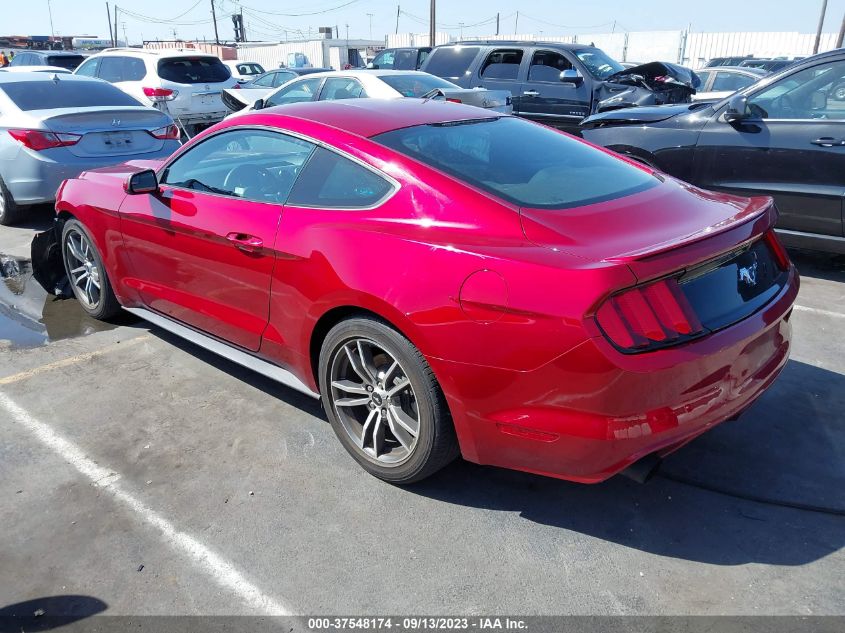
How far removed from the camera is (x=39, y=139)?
690 centimetres

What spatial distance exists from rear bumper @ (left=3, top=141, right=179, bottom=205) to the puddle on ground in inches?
50.1

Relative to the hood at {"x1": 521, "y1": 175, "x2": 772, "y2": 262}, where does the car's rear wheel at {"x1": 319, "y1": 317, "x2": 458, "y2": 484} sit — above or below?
below

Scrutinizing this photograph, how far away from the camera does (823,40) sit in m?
40.8

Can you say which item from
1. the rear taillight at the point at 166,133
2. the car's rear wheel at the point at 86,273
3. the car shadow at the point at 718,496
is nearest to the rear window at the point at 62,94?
the rear taillight at the point at 166,133

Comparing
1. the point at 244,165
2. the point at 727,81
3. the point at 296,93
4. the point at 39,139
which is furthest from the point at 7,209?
the point at 727,81

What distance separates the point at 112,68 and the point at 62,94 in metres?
6.11

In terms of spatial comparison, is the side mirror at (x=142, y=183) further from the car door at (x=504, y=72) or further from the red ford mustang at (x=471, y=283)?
the car door at (x=504, y=72)

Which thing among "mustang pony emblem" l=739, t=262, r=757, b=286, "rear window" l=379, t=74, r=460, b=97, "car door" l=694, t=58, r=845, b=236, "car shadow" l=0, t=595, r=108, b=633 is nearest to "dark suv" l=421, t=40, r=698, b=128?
"rear window" l=379, t=74, r=460, b=97

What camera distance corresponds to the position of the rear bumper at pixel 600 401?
7.55 ft

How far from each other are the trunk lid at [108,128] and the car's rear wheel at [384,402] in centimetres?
529

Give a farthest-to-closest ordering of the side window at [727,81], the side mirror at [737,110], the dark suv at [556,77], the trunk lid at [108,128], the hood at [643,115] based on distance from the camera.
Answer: the side window at [727,81] → the dark suv at [556,77] → the trunk lid at [108,128] → the hood at [643,115] → the side mirror at [737,110]

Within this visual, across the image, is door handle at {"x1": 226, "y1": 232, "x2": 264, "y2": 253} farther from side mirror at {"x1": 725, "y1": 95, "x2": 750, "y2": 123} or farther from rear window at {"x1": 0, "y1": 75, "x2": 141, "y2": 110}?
rear window at {"x1": 0, "y1": 75, "x2": 141, "y2": 110}

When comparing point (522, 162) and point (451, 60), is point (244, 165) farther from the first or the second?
point (451, 60)

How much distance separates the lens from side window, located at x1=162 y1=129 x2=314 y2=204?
11.0 feet
